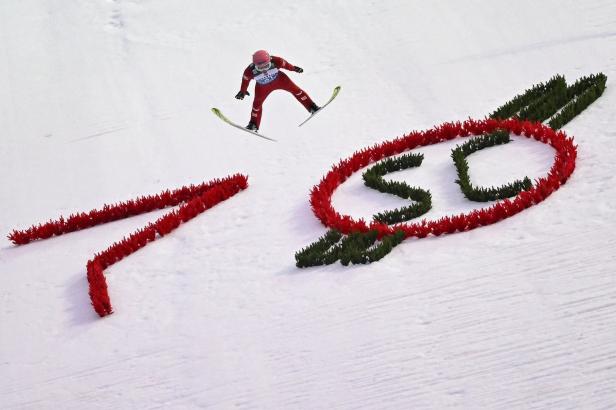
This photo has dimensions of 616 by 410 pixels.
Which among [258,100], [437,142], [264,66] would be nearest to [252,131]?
[258,100]

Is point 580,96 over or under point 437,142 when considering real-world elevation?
over

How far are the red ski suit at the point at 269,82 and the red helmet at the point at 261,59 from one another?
0.11 metres

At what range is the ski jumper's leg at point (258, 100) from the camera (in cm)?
1396

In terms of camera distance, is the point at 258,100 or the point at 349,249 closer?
the point at 349,249

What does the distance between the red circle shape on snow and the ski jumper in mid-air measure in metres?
1.06

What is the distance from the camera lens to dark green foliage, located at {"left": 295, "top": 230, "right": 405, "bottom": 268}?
1158 centimetres

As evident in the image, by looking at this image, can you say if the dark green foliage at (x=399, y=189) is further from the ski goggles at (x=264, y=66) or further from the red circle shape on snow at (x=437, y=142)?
the ski goggles at (x=264, y=66)

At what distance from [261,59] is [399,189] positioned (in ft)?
7.18

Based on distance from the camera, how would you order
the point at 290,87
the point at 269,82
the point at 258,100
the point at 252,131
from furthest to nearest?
the point at 252,131, the point at 258,100, the point at 290,87, the point at 269,82

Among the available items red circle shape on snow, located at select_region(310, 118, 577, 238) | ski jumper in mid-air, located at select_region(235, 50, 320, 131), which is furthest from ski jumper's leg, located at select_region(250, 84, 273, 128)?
red circle shape on snow, located at select_region(310, 118, 577, 238)

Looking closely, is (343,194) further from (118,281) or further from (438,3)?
(438,3)

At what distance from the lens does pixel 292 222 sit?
12875mm

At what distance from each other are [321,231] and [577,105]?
3.52 m

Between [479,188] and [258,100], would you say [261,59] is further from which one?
[479,188]
